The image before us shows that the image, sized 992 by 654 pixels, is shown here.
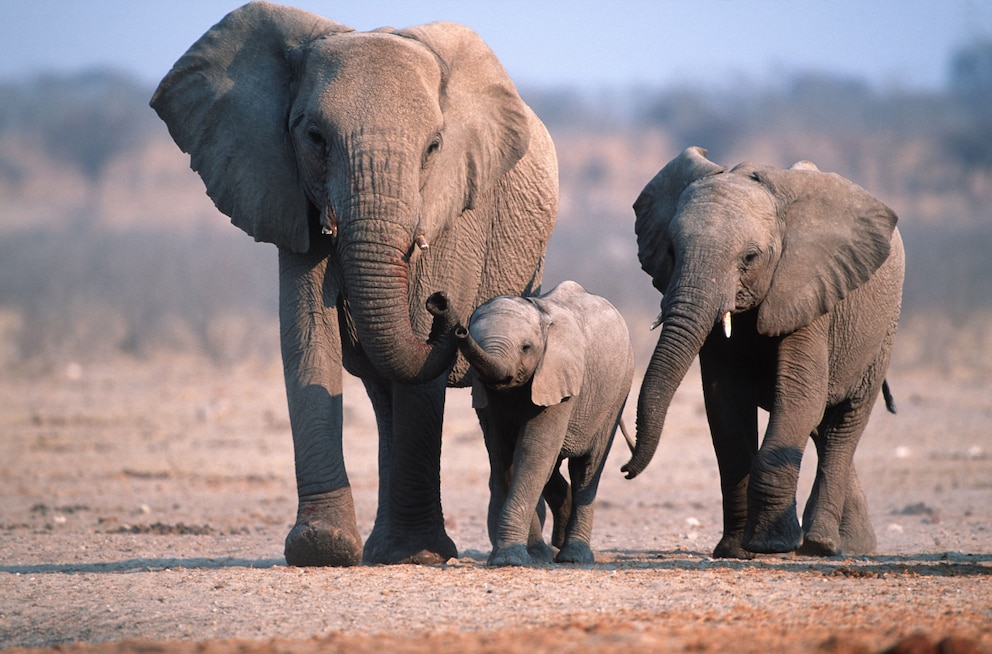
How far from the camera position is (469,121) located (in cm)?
731

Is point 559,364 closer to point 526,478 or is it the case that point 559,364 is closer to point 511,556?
point 526,478

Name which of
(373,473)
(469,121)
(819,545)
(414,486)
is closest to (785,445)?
(819,545)

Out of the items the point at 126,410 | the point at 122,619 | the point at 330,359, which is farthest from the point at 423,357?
the point at 126,410

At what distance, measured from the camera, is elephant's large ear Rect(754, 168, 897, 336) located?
7.15 m

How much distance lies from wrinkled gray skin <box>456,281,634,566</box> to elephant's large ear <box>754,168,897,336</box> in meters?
0.97

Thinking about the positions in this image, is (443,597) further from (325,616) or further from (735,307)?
(735,307)

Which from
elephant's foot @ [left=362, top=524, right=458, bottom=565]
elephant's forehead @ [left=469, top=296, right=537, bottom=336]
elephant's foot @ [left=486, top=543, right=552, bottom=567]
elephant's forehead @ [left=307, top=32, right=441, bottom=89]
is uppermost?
elephant's forehead @ [left=307, top=32, right=441, bottom=89]

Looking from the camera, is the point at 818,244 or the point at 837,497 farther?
the point at 837,497

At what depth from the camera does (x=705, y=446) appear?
1636 cm

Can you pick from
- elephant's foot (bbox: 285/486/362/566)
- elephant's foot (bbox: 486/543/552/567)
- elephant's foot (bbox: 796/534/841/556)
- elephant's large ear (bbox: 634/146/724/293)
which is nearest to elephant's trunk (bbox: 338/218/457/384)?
elephant's foot (bbox: 285/486/362/566)

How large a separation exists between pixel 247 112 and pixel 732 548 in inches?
136

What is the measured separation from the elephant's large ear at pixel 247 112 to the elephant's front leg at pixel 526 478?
4.79ft

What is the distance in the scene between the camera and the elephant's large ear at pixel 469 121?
711 cm

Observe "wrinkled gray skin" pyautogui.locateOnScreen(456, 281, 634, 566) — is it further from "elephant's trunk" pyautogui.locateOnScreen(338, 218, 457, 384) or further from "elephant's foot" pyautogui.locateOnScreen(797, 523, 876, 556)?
"elephant's foot" pyautogui.locateOnScreen(797, 523, 876, 556)
